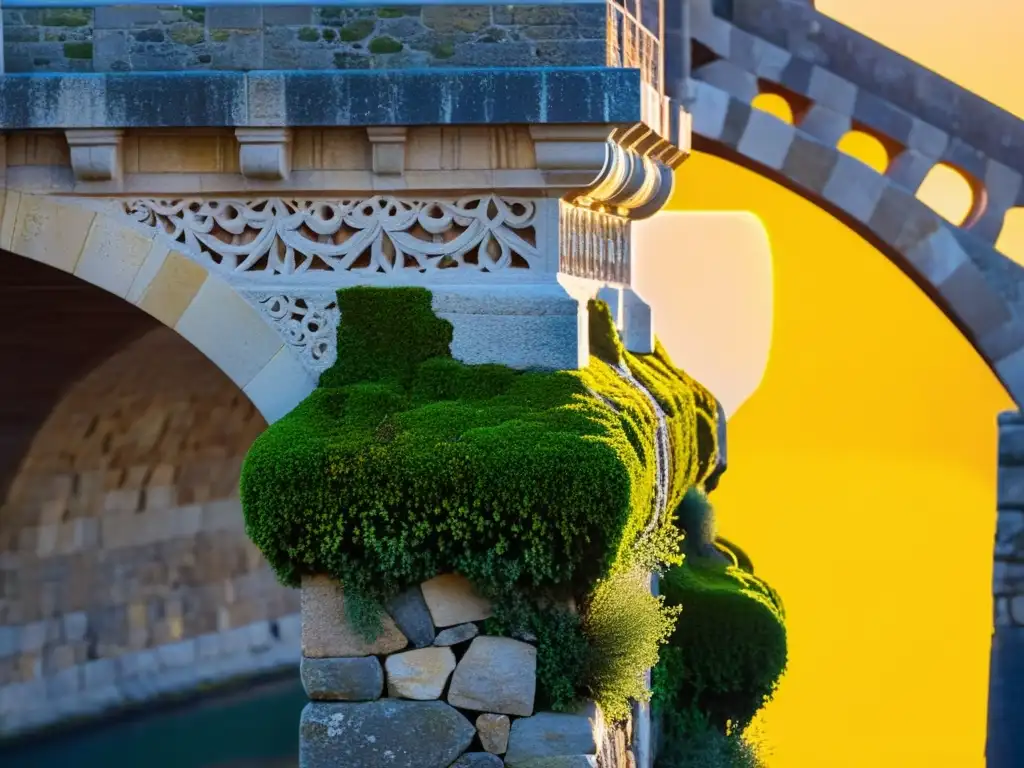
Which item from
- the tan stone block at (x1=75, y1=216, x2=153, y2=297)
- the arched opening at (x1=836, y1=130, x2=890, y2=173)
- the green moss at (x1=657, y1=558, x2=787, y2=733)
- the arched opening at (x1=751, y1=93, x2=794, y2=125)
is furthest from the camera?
the arched opening at (x1=836, y1=130, x2=890, y2=173)

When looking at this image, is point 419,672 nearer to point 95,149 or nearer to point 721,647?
point 95,149

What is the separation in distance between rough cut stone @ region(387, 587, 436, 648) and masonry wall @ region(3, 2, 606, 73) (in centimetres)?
215

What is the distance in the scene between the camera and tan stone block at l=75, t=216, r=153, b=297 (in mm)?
7984

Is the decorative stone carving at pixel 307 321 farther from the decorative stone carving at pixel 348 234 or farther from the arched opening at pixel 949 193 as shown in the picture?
the arched opening at pixel 949 193

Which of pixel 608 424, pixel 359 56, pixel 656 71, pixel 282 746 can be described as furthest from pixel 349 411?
pixel 282 746

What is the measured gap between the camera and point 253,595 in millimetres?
18125

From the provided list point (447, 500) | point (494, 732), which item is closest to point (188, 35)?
point (447, 500)

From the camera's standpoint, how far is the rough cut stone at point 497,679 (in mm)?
6883

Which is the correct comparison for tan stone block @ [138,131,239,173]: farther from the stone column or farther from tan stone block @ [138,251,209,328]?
the stone column

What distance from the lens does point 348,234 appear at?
26.0 ft

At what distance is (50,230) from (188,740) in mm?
8358

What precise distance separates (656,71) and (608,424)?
320 cm

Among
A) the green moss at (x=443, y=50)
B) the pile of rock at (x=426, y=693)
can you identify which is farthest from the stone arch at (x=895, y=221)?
the pile of rock at (x=426, y=693)

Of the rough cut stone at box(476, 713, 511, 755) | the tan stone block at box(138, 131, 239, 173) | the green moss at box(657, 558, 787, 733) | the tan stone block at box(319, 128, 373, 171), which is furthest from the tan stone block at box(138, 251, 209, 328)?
the green moss at box(657, 558, 787, 733)
